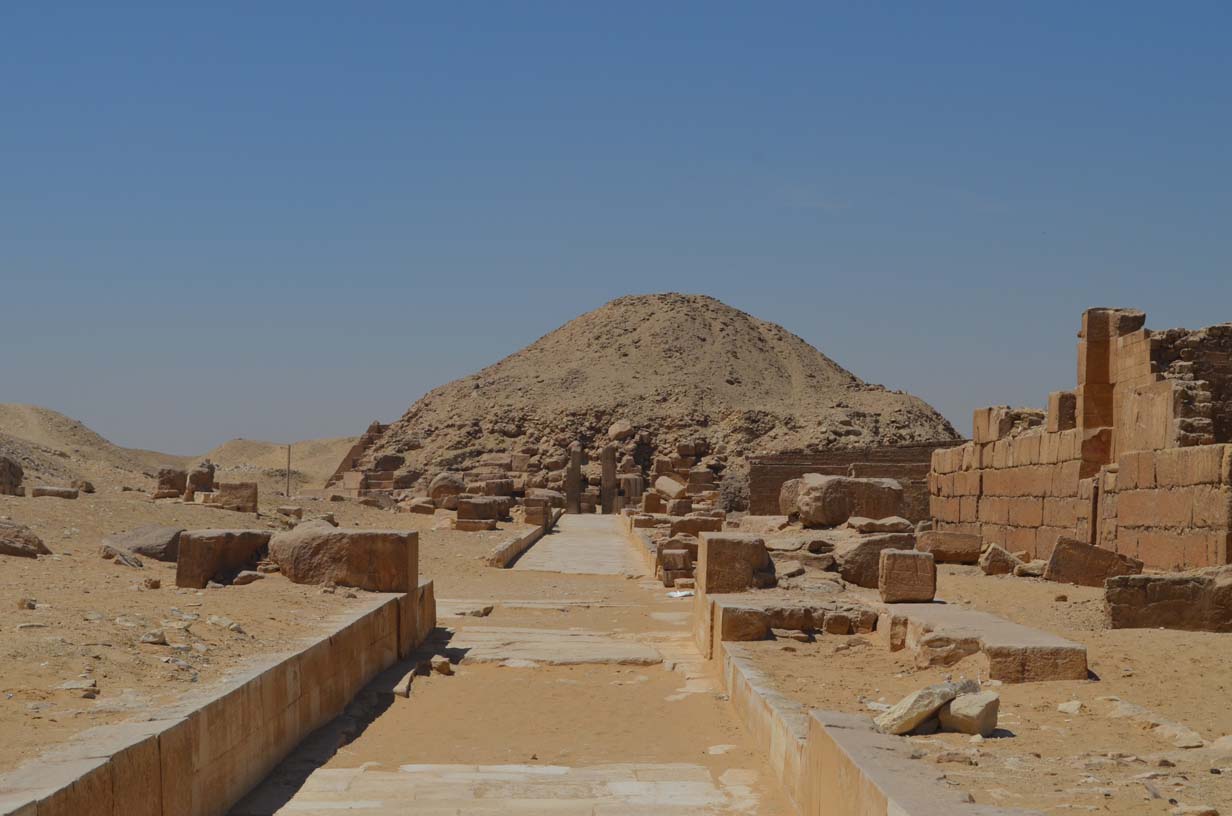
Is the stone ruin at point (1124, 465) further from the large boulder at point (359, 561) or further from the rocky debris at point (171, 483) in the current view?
the rocky debris at point (171, 483)

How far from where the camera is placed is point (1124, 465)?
44.1ft

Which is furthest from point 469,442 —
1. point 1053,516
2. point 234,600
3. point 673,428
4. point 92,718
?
point 92,718

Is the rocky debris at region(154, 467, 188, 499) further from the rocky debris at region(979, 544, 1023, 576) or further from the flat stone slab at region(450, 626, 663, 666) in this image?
the rocky debris at region(979, 544, 1023, 576)

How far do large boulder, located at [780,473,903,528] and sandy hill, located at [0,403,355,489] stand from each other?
12959 mm

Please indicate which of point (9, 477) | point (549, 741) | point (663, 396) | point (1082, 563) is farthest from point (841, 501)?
point (663, 396)

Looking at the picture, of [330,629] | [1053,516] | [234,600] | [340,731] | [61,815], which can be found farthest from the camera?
[1053,516]

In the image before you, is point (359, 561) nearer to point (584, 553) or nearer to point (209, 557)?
point (209, 557)

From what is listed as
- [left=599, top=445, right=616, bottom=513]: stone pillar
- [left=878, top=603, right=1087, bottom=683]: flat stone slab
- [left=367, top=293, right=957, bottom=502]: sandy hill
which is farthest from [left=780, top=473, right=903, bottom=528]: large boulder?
[left=367, top=293, right=957, bottom=502]: sandy hill

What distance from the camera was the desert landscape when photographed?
5.00 m

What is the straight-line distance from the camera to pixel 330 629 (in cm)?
803

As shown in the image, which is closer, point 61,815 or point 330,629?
point 61,815

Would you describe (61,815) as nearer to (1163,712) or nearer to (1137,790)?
(1137,790)

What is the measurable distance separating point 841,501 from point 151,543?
836cm

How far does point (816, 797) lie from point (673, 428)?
2100 inches
